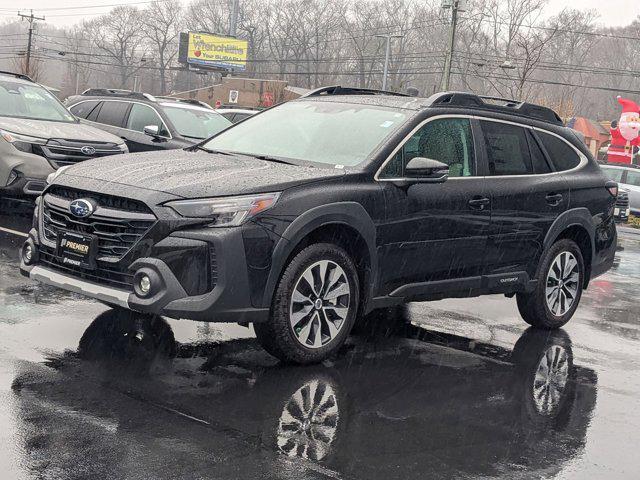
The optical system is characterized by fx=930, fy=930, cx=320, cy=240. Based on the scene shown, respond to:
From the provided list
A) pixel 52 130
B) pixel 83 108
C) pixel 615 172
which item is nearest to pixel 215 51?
pixel 615 172

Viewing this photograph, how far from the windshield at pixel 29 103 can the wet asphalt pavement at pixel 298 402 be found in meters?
5.08

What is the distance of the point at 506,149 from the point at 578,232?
1247 mm

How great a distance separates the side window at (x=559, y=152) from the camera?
8.09 m

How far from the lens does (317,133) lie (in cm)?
695

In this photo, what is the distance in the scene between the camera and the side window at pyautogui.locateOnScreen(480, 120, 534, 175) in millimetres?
7434

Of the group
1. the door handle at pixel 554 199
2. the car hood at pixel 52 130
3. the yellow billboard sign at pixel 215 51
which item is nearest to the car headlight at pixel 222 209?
the door handle at pixel 554 199

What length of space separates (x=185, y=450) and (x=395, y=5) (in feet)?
306

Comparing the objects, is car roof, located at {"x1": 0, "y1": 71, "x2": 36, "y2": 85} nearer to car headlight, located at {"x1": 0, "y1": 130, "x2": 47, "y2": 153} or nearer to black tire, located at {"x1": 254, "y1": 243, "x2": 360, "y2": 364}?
car headlight, located at {"x1": 0, "y1": 130, "x2": 47, "y2": 153}

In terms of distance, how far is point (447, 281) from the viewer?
22.7 feet

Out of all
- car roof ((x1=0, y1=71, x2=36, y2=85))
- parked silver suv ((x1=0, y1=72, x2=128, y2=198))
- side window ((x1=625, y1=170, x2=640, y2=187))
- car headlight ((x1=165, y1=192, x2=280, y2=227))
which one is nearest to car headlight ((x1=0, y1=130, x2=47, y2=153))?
parked silver suv ((x1=0, y1=72, x2=128, y2=198))

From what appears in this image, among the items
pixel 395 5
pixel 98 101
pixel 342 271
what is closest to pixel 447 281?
pixel 342 271

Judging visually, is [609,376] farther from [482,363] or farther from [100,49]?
[100,49]

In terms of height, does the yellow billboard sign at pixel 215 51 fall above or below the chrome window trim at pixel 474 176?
above

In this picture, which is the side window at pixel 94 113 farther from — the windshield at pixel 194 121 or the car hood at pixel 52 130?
the car hood at pixel 52 130
